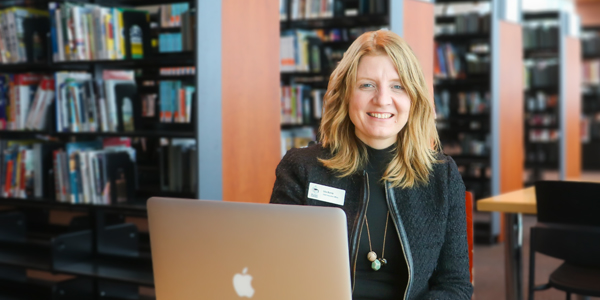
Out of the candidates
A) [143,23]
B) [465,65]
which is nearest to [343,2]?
A: [465,65]

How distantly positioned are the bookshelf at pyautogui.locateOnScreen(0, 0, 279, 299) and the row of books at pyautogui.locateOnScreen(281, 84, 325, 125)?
3.08 feet

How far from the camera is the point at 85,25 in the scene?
3207 millimetres

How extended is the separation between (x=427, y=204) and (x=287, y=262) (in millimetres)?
559

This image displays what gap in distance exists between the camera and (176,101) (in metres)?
3.10

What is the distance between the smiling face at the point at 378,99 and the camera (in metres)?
1.43

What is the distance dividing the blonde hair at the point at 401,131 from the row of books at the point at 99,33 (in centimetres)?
191

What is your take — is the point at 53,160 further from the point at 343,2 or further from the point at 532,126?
the point at 532,126

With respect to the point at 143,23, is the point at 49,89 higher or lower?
lower

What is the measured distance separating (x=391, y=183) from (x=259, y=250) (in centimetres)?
54

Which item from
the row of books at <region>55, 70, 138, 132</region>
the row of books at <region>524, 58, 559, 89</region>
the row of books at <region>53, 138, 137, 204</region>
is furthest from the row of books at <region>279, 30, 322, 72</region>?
the row of books at <region>524, 58, 559, 89</region>

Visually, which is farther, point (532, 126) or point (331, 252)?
point (532, 126)

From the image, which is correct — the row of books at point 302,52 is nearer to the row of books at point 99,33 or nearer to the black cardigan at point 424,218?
the row of books at point 99,33

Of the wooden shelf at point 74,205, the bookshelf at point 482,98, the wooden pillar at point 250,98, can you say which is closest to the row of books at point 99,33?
the wooden pillar at point 250,98

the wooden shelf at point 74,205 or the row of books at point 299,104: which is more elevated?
the row of books at point 299,104
